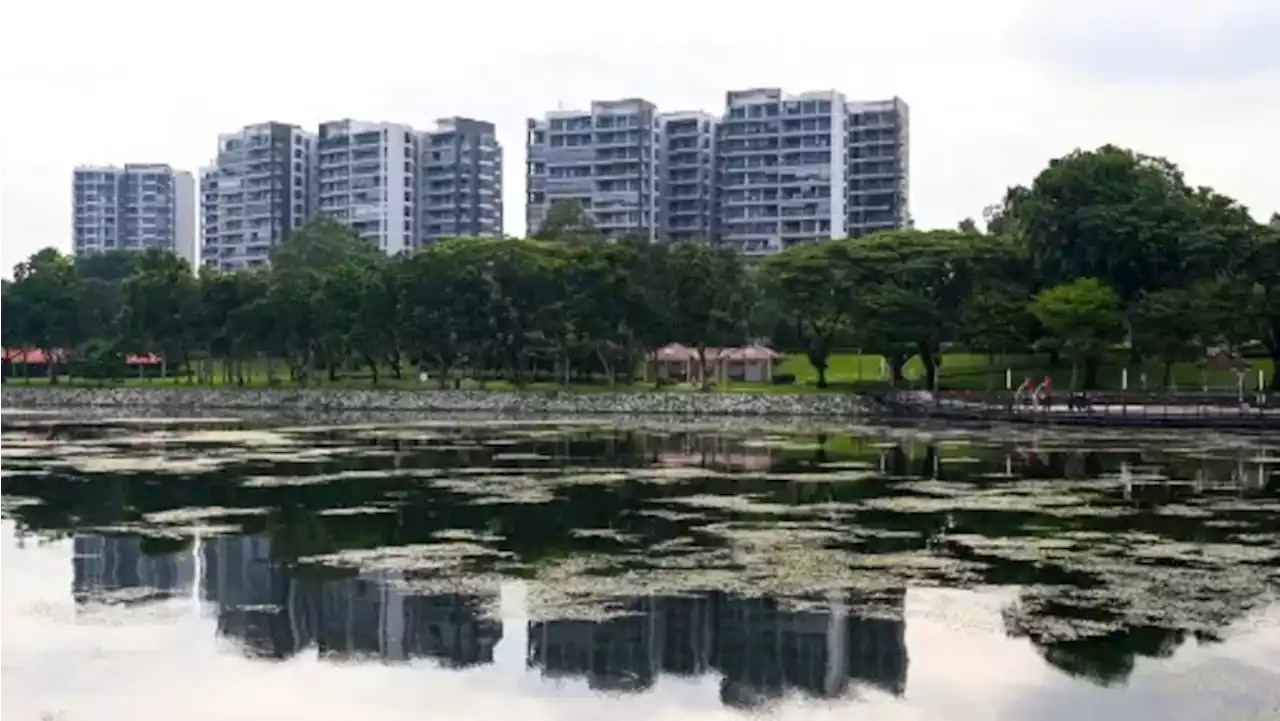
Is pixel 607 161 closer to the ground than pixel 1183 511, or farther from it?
farther from it

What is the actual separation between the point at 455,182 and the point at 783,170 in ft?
120

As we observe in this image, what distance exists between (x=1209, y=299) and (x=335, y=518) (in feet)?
152

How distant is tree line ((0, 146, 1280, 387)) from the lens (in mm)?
62062

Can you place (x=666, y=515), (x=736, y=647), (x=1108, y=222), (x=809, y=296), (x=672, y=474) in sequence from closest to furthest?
(x=736, y=647) < (x=666, y=515) < (x=672, y=474) < (x=1108, y=222) < (x=809, y=296)

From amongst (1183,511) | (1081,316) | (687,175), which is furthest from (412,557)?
(687,175)

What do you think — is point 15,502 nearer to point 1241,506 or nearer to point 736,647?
point 736,647

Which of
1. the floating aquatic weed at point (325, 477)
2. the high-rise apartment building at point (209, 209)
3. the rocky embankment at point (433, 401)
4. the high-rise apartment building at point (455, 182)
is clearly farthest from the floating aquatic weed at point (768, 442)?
the high-rise apartment building at point (209, 209)

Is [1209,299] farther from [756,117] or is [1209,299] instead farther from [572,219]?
[756,117]

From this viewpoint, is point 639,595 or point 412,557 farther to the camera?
point 412,557

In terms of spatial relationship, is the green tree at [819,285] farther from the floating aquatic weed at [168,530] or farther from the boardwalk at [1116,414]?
the floating aquatic weed at [168,530]

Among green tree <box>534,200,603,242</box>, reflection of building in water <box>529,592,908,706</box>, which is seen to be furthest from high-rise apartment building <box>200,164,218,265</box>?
reflection of building in water <box>529,592,908,706</box>

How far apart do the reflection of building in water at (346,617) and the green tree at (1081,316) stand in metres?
48.5

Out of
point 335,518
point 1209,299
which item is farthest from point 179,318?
point 335,518

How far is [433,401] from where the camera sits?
233 ft
